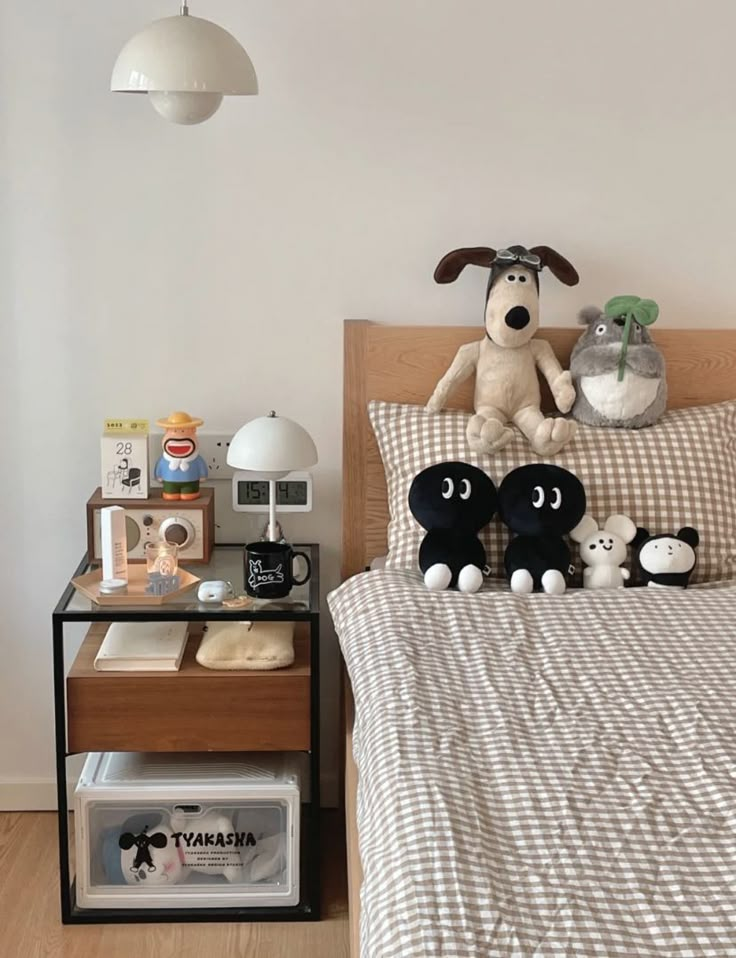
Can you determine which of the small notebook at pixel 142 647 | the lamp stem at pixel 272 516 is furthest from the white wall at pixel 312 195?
the small notebook at pixel 142 647

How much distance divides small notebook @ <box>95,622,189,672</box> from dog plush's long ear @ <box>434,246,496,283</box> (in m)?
0.93

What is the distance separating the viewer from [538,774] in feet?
4.94

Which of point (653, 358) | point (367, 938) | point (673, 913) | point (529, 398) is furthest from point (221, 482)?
point (673, 913)

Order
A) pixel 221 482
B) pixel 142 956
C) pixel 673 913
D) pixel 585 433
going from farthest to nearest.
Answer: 1. pixel 221 482
2. pixel 585 433
3. pixel 142 956
4. pixel 673 913

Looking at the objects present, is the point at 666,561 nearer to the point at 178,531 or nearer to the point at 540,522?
the point at 540,522

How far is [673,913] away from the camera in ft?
4.04

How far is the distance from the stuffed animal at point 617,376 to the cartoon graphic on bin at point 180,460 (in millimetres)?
836

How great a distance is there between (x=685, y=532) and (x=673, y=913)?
1.14 m

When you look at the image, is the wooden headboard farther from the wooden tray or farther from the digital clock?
the wooden tray

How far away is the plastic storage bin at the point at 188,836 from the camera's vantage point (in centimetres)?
225

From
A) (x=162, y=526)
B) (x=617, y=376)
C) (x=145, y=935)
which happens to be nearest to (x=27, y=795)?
(x=145, y=935)

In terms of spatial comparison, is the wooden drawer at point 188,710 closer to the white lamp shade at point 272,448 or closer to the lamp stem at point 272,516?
the lamp stem at point 272,516

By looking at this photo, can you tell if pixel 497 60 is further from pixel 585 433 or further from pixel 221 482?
pixel 221 482

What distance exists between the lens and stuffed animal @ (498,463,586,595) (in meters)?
2.18
